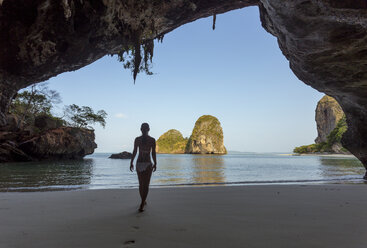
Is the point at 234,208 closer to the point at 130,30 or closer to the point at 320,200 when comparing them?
the point at 320,200

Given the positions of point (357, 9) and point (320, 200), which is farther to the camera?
point (320, 200)

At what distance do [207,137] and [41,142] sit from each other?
94.0 m

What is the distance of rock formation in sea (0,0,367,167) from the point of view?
487 centimetres

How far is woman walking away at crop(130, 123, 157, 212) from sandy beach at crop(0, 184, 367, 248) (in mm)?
435

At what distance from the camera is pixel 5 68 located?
8133 millimetres

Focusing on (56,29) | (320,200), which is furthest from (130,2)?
(320,200)

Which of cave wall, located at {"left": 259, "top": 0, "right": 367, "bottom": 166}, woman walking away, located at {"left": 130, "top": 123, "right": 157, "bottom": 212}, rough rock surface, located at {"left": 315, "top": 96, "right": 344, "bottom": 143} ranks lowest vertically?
woman walking away, located at {"left": 130, "top": 123, "right": 157, "bottom": 212}

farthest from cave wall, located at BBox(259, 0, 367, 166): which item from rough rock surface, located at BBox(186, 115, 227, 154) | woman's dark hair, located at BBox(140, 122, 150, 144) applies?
rough rock surface, located at BBox(186, 115, 227, 154)

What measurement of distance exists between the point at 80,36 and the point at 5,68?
336 cm

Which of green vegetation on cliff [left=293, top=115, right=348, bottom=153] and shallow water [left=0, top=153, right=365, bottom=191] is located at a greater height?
green vegetation on cliff [left=293, top=115, right=348, bottom=153]

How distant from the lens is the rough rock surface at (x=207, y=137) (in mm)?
110750

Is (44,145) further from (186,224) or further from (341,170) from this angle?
(341,170)

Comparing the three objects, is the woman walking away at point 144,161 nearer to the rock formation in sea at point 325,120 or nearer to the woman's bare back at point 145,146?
the woman's bare back at point 145,146

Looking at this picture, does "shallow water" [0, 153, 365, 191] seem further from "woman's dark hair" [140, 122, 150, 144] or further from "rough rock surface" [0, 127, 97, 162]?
"woman's dark hair" [140, 122, 150, 144]
